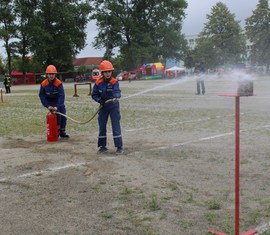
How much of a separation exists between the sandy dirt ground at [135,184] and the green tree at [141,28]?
6170 centimetres

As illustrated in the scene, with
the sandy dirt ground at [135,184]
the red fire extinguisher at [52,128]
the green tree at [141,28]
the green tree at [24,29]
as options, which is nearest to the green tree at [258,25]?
the green tree at [141,28]

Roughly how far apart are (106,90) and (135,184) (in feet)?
9.29

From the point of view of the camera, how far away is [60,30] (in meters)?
70.2

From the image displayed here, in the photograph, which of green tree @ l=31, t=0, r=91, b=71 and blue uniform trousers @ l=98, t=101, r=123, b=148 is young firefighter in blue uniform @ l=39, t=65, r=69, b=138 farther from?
green tree @ l=31, t=0, r=91, b=71

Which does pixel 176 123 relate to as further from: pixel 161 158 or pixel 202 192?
pixel 202 192

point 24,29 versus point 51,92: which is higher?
point 24,29

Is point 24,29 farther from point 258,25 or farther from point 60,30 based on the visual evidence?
point 258,25

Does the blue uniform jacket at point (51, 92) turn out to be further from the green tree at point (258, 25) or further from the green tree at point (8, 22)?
the green tree at point (258, 25)

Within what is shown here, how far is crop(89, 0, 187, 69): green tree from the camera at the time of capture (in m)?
71.1

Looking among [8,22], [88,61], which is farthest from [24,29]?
[88,61]

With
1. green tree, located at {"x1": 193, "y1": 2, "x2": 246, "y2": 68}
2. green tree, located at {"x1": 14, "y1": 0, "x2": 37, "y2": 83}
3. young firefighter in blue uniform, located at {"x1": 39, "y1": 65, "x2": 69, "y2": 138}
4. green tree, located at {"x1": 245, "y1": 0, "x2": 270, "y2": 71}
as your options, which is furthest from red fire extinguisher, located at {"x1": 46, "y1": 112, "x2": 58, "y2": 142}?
green tree, located at {"x1": 245, "y1": 0, "x2": 270, "y2": 71}

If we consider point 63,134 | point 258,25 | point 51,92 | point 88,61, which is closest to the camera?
point 51,92

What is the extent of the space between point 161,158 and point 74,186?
2184 millimetres

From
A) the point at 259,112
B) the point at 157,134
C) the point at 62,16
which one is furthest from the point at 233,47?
the point at 157,134
